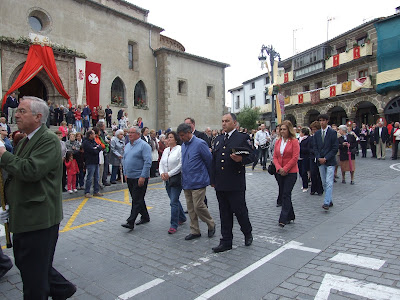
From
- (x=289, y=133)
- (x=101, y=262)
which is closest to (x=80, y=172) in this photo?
(x=101, y=262)

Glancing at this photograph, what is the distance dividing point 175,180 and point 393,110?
26246 mm

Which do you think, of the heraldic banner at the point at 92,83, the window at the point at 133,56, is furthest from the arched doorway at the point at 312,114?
the heraldic banner at the point at 92,83

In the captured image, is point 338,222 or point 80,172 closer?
point 338,222

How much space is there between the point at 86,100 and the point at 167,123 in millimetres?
7297

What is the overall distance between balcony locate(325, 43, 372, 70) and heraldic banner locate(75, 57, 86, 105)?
23529 mm

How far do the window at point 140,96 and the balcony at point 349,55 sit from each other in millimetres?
19029

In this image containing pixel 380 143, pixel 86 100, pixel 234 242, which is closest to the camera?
pixel 234 242

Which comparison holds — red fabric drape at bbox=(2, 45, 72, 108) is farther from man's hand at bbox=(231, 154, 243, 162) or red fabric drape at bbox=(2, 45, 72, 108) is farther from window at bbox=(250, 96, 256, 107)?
window at bbox=(250, 96, 256, 107)

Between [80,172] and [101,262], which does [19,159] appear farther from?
[80,172]

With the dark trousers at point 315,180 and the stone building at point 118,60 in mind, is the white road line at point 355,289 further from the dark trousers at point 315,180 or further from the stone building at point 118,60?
the stone building at point 118,60

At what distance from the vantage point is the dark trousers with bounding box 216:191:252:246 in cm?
454

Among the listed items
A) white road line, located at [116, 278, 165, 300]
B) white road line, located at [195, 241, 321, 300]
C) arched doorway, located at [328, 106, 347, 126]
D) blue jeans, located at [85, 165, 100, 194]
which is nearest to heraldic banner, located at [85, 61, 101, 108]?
blue jeans, located at [85, 165, 100, 194]

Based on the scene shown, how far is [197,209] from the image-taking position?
508cm

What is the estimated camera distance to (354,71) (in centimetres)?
2909
